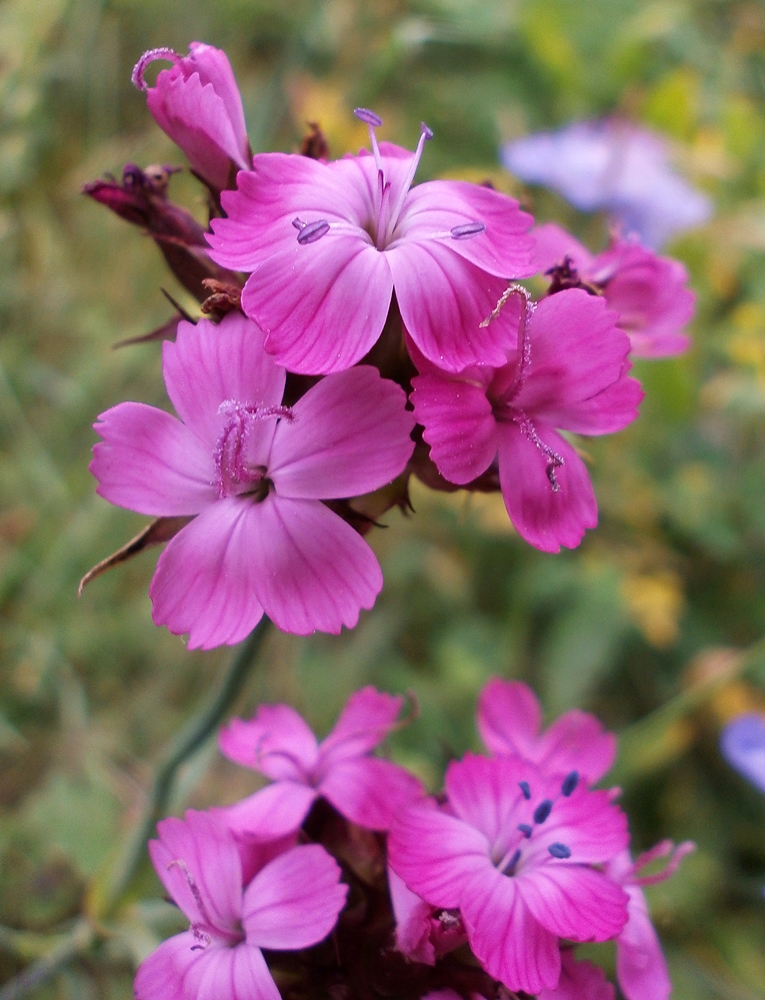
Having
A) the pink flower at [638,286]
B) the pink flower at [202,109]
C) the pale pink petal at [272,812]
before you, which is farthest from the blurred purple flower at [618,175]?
the pale pink petal at [272,812]

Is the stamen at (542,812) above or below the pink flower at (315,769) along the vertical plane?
above

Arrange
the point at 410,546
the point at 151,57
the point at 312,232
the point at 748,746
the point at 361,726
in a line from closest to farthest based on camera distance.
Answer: the point at 312,232
the point at 151,57
the point at 361,726
the point at 748,746
the point at 410,546

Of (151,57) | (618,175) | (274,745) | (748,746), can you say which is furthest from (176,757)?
(618,175)

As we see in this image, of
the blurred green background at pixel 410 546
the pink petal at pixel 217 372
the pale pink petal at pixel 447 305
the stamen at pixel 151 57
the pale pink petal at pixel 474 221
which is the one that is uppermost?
the stamen at pixel 151 57

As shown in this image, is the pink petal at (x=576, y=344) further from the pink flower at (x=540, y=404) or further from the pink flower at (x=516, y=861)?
the pink flower at (x=516, y=861)

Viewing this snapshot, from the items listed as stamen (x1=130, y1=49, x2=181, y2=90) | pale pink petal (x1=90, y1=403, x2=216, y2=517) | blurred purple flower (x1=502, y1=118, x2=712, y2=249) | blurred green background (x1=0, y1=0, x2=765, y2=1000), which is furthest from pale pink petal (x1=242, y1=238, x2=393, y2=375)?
blurred purple flower (x1=502, y1=118, x2=712, y2=249)

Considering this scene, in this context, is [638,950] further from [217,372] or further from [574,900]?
[217,372]

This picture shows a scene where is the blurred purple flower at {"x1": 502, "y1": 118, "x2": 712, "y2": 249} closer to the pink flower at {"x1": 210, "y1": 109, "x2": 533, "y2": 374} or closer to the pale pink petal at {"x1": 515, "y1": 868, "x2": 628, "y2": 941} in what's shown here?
the pink flower at {"x1": 210, "y1": 109, "x2": 533, "y2": 374}
